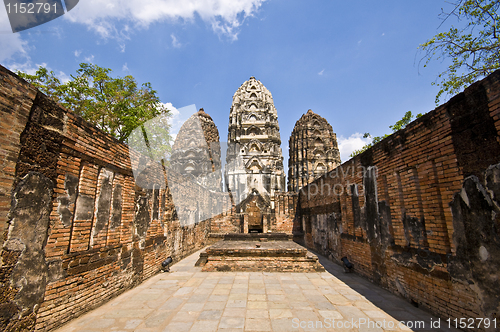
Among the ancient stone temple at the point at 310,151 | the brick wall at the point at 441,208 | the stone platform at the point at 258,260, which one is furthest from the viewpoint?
the ancient stone temple at the point at 310,151

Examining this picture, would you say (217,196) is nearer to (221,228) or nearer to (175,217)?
(221,228)

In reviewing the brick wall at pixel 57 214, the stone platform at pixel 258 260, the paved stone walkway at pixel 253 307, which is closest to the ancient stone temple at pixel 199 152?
the stone platform at pixel 258 260

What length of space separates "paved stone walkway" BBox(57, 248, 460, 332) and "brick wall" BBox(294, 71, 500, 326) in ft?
1.96

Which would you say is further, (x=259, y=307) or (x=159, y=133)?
(x=159, y=133)

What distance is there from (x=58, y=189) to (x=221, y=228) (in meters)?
12.3

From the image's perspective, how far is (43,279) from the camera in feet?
11.2

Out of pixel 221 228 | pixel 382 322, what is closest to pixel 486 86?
pixel 382 322

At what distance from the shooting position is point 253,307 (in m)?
4.53

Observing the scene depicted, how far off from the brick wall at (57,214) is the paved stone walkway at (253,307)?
1.75 feet

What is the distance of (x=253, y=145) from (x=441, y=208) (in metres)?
28.7

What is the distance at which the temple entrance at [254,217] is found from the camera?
635 inches

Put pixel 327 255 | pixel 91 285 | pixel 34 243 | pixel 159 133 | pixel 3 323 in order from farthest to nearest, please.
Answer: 1. pixel 159 133
2. pixel 327 255
3. pixel 91 285
4. pixel 34 243
5. pixel 3 323

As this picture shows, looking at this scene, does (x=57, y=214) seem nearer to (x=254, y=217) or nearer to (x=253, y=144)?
(x=254, y=217)

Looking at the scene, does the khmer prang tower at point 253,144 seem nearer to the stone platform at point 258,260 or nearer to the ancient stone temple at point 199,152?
the ancient stone temple at point 199,152
